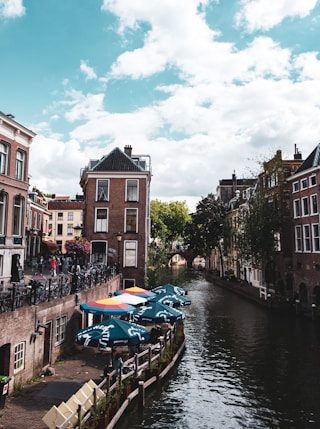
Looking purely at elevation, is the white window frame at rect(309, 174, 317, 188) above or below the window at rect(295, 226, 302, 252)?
above

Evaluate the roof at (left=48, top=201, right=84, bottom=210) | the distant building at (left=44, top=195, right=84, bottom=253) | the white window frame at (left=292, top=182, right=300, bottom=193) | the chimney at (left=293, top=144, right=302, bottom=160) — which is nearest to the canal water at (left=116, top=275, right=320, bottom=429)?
the white window frame at (left=292, top=182, right=300, bottom=193)

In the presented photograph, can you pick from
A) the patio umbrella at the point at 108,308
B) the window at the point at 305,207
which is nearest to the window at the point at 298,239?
the window at the point at 305,207

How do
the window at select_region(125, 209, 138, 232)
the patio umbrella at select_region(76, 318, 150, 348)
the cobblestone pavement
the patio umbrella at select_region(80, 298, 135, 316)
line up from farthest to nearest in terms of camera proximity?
the window at select_region(125, 209, 138, 232)
the patio umbrella at select_region(80, 298, 135, 316)
the patio umbrella at select_region(76, 318, 150, 348)
the cobblestone pavement

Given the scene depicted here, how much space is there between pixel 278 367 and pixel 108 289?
13.4 m

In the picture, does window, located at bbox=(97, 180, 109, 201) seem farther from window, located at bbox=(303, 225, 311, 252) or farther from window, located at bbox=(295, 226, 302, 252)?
window, located at bbox=(303, 225, 311, 252)

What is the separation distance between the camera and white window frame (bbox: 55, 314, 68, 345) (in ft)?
55.6

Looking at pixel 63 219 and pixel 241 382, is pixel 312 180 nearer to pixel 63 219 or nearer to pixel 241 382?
pixel 241 382

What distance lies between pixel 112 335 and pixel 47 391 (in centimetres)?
324

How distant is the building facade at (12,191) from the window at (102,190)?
43.5 feet

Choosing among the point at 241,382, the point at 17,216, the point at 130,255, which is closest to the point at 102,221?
the point at 130,255

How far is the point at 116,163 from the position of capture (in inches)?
1522

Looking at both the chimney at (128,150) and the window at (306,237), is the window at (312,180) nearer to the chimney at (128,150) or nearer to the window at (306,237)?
the window at (306,237)

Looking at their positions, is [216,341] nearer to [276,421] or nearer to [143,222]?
[276,421]

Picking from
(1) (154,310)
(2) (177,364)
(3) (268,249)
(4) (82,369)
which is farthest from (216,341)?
(3) (268,249)
